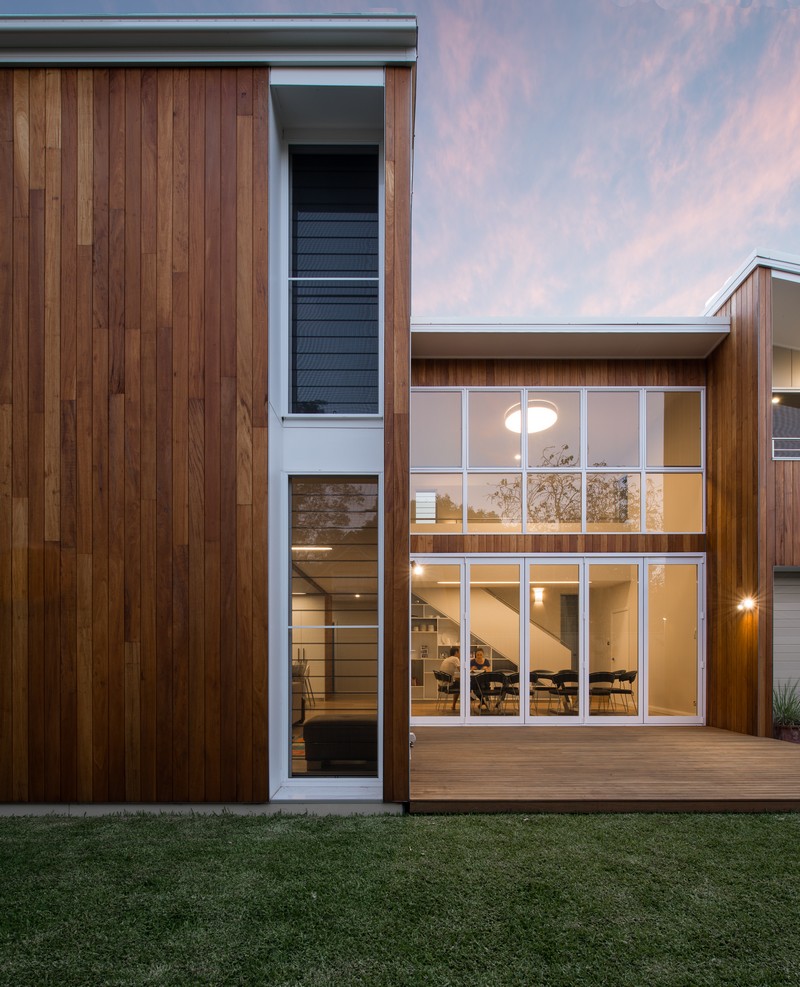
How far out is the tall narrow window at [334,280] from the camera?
18.2ft

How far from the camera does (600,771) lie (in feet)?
19.0

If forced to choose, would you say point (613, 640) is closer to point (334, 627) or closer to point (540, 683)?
point (540, 683)

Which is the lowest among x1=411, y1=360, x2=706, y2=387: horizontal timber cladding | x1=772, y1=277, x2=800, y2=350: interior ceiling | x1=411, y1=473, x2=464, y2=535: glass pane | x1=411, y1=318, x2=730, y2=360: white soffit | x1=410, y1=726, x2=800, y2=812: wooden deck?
x1=410, y1=726, x2=800, y2=812: wooden deck

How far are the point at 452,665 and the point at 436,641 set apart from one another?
0.38 metres

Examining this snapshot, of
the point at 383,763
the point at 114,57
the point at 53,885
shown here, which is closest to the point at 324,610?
the point at 383,763

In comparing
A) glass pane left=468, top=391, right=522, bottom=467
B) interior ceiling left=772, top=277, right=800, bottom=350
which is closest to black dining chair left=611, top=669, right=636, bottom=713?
glass pane left=468, top=391, right=522, bottom=467

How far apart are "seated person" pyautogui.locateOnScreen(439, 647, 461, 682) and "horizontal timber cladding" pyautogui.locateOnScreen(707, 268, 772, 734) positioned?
338cm

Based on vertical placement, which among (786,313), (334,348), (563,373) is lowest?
(334,348)

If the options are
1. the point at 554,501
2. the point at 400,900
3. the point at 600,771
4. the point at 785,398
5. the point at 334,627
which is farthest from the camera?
the point at 554,501

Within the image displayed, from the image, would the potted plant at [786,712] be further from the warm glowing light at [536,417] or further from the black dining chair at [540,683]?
the warm glowing light at [536,417]

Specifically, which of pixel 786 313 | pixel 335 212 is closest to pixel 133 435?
pixel 335 212

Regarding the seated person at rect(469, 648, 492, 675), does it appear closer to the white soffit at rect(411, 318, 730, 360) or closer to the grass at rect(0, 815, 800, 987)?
the grass at rect(0, 815, 800, 987)

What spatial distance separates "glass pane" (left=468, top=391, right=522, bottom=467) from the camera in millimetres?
8398

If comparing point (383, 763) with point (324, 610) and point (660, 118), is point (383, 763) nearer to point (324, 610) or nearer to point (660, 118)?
point (324, 610)
